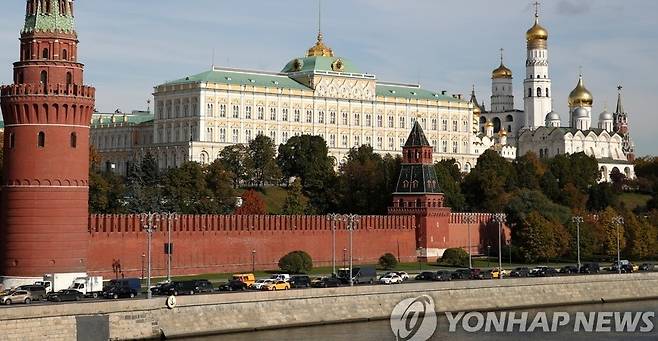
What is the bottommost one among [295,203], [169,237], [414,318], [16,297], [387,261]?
[414,318]

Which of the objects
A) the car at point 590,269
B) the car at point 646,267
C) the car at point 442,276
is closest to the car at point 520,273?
the car at point 590,269

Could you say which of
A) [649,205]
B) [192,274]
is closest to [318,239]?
[192,274]

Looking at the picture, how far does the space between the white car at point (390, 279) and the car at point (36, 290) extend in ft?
68.5

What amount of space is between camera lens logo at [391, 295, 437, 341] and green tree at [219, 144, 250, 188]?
224 feet

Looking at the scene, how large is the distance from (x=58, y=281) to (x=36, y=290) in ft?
14.8

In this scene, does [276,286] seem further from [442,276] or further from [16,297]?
[16,297]

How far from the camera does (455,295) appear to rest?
75812 mm

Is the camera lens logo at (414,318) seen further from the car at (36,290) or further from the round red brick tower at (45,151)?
the round red brick tower at (45,151)

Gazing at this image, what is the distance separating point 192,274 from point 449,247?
29.0 m

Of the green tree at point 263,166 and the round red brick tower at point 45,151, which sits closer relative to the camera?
the round red brick tower at point 45,151

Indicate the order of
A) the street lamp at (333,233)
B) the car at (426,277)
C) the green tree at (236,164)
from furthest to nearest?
the green tree at (236,164), the street lamp at (333,233), the car at (426,277)

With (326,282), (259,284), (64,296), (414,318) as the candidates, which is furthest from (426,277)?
(64,296)

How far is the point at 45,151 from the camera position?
241 feet

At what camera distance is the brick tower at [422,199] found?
4286 inches
